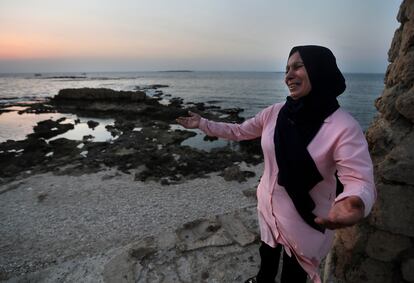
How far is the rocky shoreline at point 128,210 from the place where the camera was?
175 inches

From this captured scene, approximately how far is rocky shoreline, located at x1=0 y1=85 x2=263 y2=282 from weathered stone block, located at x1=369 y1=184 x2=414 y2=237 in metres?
1.91

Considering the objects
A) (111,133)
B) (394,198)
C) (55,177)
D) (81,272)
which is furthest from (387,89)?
(111,133)

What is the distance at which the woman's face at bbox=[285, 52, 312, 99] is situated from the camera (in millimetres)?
2076

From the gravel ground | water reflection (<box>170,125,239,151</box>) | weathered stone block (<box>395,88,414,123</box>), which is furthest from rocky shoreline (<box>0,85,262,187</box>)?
weathered stone block (<box>395,88,414,123</box>)

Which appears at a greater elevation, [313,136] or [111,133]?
[313,136]

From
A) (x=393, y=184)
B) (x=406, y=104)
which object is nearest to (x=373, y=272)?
(x=393, y=184)

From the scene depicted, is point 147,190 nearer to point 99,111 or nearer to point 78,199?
point 78,199

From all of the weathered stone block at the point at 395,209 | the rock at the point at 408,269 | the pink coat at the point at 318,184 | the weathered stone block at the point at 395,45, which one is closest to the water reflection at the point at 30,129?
the pink coat at the point at 318,184

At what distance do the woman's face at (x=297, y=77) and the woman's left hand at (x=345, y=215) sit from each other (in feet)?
2.92

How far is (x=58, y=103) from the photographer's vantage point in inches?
1524

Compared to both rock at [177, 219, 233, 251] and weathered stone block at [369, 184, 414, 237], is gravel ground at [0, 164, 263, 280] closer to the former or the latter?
rock at [177, 219, 233, 251]

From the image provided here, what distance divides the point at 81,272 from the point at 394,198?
4.52 m

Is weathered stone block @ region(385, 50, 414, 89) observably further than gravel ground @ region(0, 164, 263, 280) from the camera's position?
No

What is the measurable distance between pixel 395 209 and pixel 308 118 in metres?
1.74
